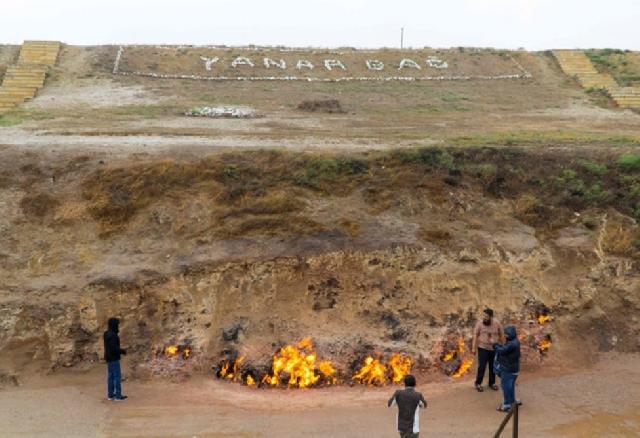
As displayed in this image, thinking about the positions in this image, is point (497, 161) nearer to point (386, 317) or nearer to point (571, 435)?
point (386, 317)

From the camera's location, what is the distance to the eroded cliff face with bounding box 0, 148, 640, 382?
1191cm

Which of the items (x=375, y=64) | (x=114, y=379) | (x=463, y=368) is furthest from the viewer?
(x=375, y=64)

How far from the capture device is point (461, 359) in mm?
11883

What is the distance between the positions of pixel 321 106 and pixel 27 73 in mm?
15024

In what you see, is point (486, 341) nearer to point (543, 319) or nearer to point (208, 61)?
point (543, 319)

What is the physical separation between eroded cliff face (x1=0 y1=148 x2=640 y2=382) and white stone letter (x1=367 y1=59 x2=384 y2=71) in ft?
68.8

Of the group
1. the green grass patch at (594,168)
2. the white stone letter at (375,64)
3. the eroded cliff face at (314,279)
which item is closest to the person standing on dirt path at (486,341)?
the eroded cliff face at (314,279)

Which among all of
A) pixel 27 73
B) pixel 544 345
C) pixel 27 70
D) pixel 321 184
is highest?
pixel 27 70

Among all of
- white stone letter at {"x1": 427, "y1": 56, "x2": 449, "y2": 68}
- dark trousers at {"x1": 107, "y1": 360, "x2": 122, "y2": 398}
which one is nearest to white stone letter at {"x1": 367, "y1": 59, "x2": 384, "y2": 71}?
white stone letter at {"x1": 427, "y1": 56, "x2": 449, "y2": 68}

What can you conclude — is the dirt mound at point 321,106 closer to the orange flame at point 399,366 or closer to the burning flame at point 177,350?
the orange flame at point 399,366

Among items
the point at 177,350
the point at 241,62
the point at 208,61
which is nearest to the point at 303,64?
the point at 241,62

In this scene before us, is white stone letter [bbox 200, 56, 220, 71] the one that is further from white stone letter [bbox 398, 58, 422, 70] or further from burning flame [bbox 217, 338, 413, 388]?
burning flame [bbox 217, 338, 413, 388]

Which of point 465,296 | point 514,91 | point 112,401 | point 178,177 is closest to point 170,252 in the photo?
point 178,177

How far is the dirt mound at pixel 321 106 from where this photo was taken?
24391 mm
